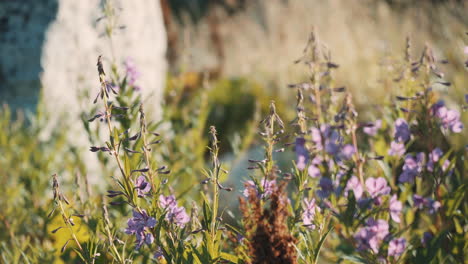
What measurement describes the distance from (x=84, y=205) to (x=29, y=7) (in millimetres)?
1943

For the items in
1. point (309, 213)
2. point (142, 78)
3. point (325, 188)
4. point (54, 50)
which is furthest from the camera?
point (142, 78)

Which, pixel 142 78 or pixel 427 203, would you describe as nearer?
pixel 427 203

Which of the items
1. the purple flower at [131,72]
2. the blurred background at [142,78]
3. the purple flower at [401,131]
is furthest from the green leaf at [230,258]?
the purple flower at [131,72]

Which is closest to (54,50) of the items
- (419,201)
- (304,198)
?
(304,198)

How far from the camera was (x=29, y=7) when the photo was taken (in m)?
2.99

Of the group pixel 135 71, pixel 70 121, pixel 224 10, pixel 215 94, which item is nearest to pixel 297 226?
pixel 135 71

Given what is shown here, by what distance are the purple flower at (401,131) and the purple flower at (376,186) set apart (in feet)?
0.46

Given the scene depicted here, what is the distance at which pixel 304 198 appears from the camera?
4.30 ft

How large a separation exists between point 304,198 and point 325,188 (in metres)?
0.07

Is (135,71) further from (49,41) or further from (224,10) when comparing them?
(224,10)

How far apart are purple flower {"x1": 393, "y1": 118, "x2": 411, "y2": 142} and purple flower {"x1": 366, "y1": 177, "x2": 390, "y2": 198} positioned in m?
0.14

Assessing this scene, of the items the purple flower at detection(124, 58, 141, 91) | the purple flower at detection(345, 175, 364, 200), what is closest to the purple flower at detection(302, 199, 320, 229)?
the purple flower at detection(345, 175, 364, 200)

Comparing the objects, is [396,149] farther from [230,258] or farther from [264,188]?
[230,258]

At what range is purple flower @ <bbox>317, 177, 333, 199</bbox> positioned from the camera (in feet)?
4.42
